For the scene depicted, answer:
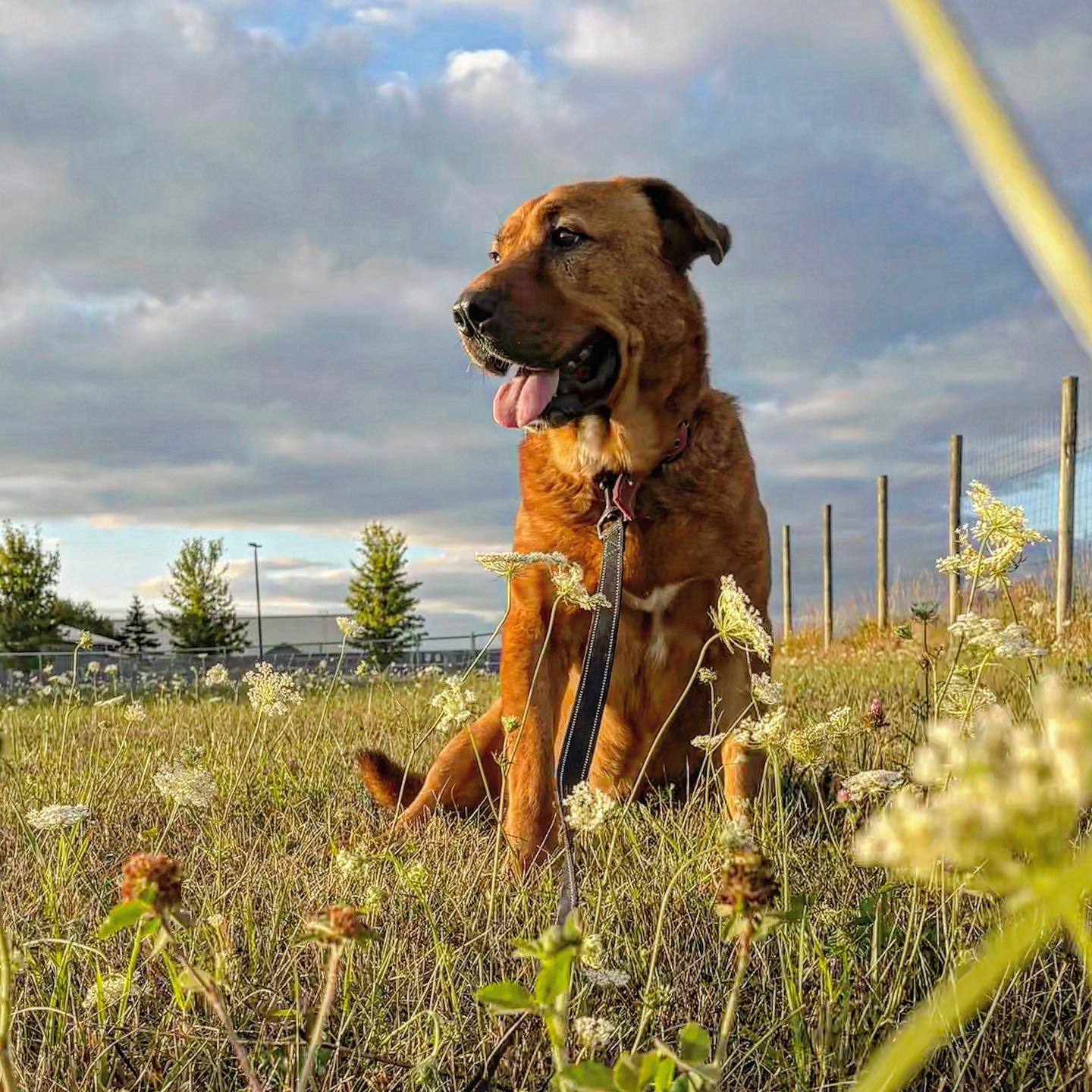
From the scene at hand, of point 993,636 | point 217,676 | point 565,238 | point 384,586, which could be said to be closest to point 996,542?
point 993,636

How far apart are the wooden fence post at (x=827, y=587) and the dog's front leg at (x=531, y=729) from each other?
17767 mm

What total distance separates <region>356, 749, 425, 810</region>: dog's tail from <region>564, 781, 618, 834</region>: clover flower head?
237 centimetres

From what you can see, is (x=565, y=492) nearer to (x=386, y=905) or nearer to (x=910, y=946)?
(x=386, y=905)

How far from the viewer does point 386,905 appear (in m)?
2.62

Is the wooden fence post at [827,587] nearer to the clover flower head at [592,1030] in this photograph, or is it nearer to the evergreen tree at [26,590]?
the clover flower head at [592,1030]

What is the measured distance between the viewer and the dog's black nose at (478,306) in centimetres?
362

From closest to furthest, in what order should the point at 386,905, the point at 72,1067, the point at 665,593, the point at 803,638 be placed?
the point at 72,1067 < the point at 386,905 < the point at 665,593 < the point at 803,638

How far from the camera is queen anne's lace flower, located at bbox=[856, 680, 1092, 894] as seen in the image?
0.45m

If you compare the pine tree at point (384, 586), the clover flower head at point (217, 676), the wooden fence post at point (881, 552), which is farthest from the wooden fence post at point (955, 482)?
the pine tree at point (384, 586)

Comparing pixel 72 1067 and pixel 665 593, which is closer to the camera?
pixel 72 1067

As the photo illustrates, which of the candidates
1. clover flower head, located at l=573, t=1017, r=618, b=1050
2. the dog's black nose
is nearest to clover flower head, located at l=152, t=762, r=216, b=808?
clover flower head, located at l=573, t=1017, r=618, b=1050

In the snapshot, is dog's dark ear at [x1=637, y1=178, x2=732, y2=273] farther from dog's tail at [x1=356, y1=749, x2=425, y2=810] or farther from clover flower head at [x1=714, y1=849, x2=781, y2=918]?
clover flower head at [x1=714, y1=849, x2=781, y2=918]

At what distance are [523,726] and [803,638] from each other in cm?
1944

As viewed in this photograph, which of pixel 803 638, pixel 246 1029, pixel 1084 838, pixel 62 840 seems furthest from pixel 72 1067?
pixel 803 638
